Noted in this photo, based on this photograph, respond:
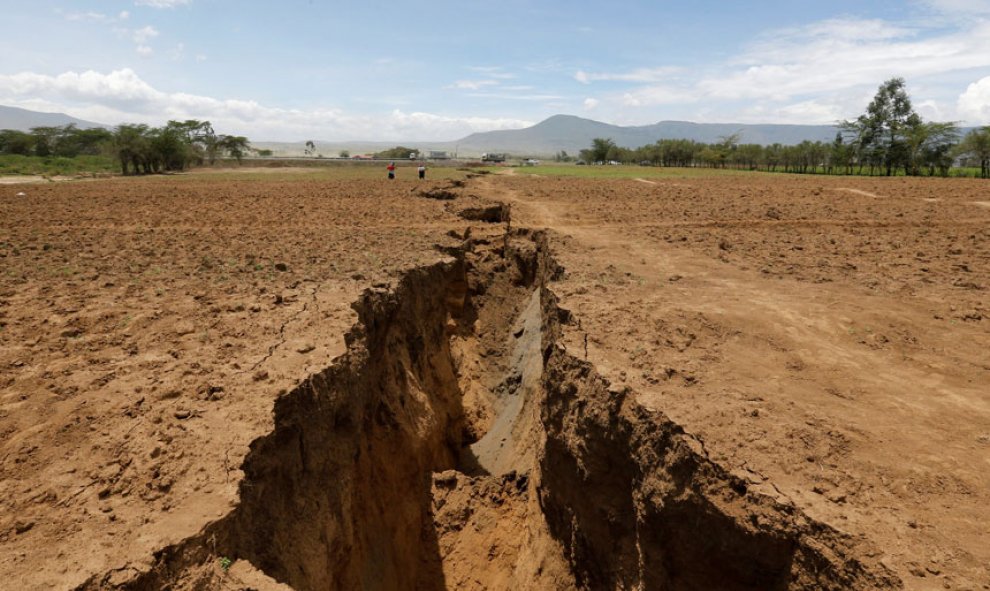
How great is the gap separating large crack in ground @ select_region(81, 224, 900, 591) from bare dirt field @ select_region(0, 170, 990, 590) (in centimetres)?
4

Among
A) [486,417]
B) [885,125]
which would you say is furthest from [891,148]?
[486,417]

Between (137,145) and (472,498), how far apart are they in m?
53.7

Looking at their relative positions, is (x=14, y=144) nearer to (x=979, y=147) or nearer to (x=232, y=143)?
(x=232, y=143)

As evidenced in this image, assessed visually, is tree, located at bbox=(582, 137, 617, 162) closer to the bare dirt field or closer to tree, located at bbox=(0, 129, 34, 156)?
tree, located at bbox=(0, 129, 34, 156)

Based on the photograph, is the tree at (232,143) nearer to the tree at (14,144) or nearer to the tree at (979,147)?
the tree at (14,144)

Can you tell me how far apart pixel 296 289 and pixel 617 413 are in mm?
6536

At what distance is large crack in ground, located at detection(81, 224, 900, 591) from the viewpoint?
4.56 metres

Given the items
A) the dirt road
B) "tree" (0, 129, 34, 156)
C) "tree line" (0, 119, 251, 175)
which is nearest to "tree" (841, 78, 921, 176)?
the dirt road

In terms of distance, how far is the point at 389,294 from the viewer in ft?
34.0

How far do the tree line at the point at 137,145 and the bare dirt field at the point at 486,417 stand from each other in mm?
42327

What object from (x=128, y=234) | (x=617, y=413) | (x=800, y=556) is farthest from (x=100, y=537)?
(x=128, y=234)

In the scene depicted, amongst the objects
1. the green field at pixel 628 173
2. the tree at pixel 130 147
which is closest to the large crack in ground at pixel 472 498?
the green field at pixel 628 173

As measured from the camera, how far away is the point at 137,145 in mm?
48906

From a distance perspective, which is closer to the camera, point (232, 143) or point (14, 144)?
point (14, 144)
